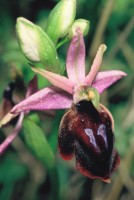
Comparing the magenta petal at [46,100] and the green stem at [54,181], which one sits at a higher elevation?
the magenta petal at [46,100]

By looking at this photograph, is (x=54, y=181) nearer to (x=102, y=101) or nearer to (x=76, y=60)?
(x=76, y=60)

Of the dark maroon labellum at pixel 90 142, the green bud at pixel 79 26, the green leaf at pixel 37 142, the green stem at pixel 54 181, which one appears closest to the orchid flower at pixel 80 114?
the dark maroon labellum at pixel 90 142

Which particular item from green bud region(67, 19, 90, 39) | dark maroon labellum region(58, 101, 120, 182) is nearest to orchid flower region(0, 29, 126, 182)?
dark maroon labellum region(58, 101, 120, 182)

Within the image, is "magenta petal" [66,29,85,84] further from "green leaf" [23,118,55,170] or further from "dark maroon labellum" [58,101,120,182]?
"green leaf" [23,118,55,170]

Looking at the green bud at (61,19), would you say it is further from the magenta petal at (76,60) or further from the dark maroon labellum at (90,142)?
the dark maroon labellum at (90,142)

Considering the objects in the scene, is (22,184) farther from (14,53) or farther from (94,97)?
(94,97)

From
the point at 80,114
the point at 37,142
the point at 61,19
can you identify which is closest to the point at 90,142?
the point at 80,114

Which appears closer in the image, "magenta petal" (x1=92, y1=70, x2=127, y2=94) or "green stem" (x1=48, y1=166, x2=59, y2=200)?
"magenta petal" (x1=92, y1=70, x2=127, y2=94)
